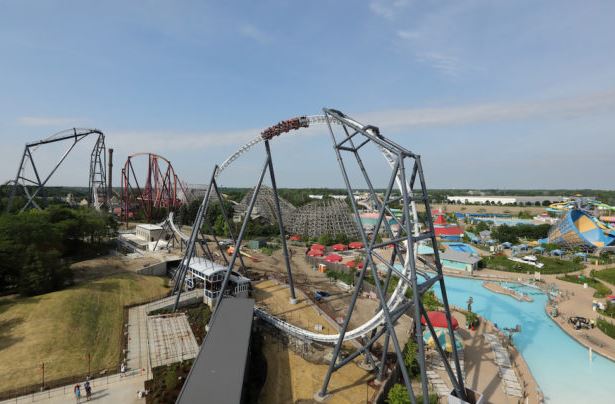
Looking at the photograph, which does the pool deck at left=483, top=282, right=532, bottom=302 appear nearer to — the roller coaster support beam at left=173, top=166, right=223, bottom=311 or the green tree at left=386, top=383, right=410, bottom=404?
the green tree at left=386, top=383, right=410, bottom=404

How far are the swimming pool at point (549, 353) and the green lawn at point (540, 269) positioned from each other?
8.48 m

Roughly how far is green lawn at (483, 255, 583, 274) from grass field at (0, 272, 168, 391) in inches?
1743

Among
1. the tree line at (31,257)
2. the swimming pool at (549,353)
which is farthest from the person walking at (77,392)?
the swimming pool at (549,353)

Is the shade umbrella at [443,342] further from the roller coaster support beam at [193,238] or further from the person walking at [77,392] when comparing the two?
the person walking at [77,392]

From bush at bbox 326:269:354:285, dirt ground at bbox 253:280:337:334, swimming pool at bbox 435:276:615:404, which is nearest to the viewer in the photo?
swimming pool at bbox 435:276:615:404

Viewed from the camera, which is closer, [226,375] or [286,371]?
[226,375]

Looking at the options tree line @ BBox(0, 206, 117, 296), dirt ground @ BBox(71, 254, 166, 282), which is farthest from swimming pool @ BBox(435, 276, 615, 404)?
tree line @ BBox(0, 206, 117, 296)

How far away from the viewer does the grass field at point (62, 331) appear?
1573 centimetres

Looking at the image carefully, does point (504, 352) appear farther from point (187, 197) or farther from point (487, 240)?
point (187, 197)

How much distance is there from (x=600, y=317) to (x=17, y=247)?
155 ft

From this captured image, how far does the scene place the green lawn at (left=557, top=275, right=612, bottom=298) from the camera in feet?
108

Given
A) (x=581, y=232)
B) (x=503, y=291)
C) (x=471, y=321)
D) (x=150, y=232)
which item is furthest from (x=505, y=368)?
(x=581, y=232)

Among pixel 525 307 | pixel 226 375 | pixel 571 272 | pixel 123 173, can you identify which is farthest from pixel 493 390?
pixel 123 173

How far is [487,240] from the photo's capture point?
62281mm
